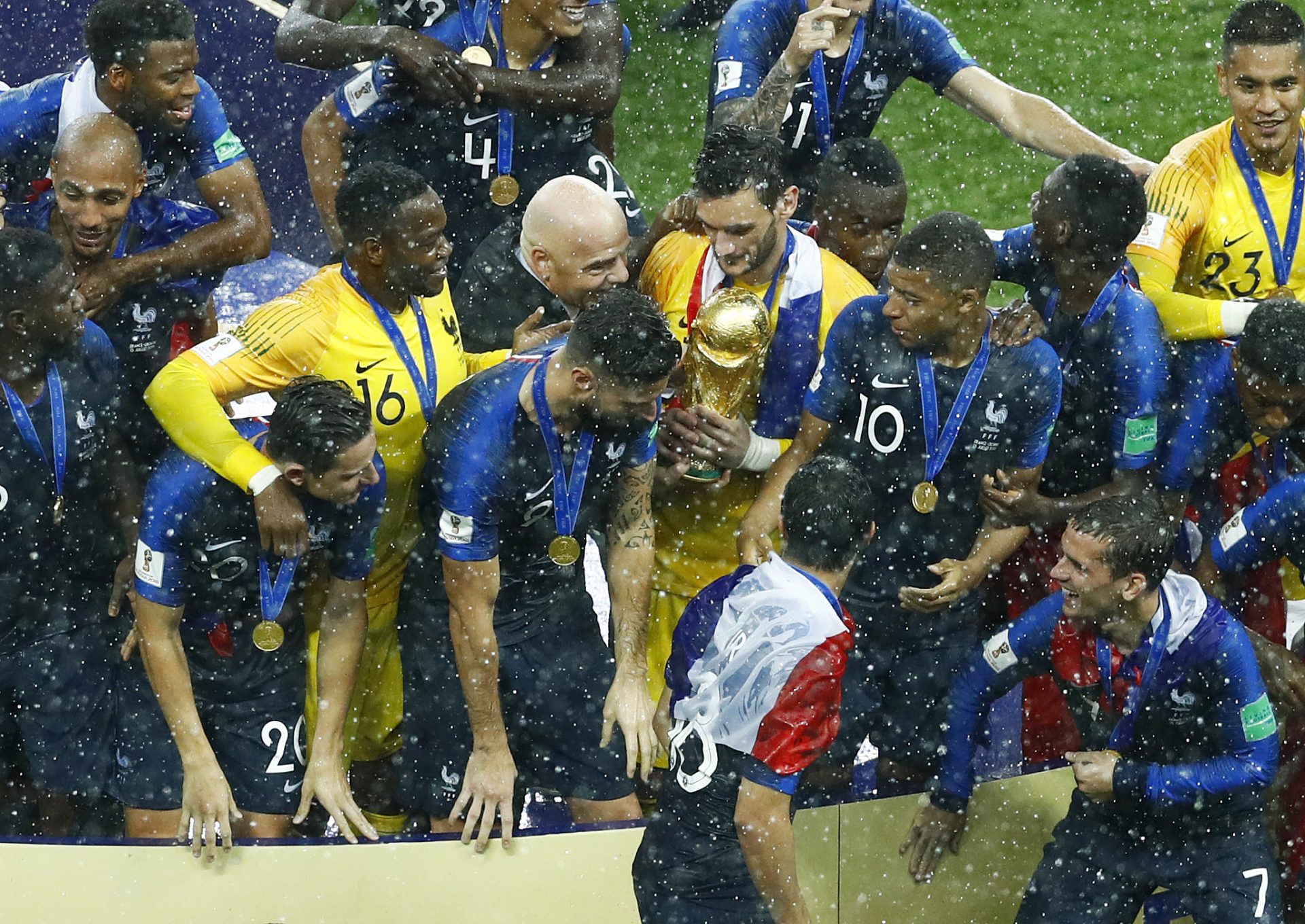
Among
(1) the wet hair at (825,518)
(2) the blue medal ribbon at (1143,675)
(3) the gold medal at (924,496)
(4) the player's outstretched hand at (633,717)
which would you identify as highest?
(1) the wet hair at (825,518)

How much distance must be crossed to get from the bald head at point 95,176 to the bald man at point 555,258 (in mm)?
991

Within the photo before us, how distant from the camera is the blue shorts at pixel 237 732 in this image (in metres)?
5.15

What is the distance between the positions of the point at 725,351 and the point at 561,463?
535 millimetres

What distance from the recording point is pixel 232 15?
29.1 ft

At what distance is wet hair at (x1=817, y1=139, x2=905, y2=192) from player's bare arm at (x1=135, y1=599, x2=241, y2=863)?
2.24m

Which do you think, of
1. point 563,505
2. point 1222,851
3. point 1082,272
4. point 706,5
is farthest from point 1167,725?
point 706,5

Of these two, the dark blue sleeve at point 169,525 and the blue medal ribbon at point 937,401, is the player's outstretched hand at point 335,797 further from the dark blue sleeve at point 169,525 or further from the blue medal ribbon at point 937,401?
the blue medal ribbon at point 937,401

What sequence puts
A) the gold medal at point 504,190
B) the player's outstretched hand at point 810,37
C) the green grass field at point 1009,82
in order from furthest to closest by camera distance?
the green grass field at point 1009,82, the gold medal at point 504,190, the player's outstretched hand at point 810,37

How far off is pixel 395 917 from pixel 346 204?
1.83 meters

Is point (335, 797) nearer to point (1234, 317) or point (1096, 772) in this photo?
point (1096, 772)

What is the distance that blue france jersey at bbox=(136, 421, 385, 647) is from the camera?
16.0ft

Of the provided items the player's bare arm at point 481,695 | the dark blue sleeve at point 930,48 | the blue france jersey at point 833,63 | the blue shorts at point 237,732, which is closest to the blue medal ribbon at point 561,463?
the player's bare arm at point 481,695

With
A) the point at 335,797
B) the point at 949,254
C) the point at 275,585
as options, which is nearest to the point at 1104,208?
the point at 949,254

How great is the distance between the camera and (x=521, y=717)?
17.4 feet
